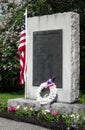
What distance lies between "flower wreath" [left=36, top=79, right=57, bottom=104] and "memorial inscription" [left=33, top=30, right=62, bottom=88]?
16 cm

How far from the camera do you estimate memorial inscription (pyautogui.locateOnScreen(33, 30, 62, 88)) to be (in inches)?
330

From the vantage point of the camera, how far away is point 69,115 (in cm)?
747

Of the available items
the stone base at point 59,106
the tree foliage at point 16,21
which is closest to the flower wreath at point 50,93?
the stone base at point 59,106

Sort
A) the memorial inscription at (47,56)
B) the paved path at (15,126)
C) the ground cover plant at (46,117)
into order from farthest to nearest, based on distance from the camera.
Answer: the memorial inscription at (47,56) → the paved path at (15,126) → the ground cover plant at (46,117)

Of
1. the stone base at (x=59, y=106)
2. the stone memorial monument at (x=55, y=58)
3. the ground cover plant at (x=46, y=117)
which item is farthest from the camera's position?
the stone memorial monument at (x=55, y=58)

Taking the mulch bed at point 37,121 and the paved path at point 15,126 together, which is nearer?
the mulch bed at point 37,121

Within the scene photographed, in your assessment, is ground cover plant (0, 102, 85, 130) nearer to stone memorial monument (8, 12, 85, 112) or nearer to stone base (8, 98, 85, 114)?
stone base (8, 98, 85, 114)

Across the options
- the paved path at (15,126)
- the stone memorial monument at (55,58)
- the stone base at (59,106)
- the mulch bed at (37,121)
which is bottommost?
the paved path at (15,126)

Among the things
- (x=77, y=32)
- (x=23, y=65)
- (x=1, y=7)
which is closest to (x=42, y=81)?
(x=23, y=65)

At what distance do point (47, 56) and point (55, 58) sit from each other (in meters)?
0.25

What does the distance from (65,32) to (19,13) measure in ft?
21.8

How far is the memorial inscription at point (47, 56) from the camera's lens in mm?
8375

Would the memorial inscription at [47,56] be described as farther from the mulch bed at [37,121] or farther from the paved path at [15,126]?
the paved path at [15,126]

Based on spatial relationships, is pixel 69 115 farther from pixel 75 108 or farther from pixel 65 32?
pixel 65 32
